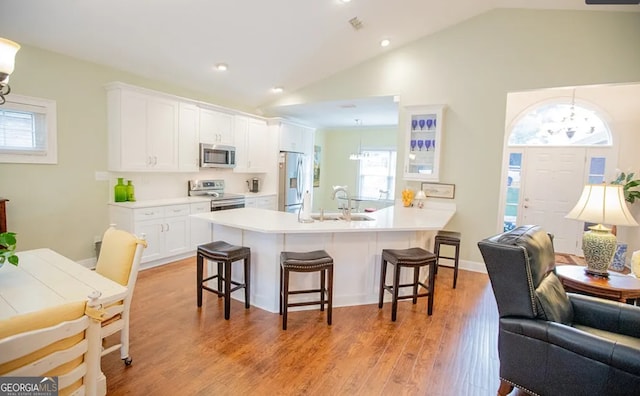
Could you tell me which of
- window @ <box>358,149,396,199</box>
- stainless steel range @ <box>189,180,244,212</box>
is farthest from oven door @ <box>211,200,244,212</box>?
window @ <box>358,149,396,199</box>

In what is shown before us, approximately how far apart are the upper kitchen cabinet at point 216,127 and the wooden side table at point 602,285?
195 inches

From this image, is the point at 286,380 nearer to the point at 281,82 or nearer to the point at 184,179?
the point at 184,179

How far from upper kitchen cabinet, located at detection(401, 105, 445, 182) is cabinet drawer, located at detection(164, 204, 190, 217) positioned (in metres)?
3.35

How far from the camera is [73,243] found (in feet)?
13.4

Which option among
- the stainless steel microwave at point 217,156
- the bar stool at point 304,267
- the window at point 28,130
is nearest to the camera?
the bar stool at point 304,267

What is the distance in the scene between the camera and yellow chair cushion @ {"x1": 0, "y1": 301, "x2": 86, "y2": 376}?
0.99 meters

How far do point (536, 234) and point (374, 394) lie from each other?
1.53 m

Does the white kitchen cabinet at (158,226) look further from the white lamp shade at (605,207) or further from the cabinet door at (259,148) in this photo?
the white lamp shade at (605,207)

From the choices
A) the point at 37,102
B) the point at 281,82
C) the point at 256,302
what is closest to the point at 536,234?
the point at 256,302

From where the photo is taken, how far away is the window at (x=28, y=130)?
11.4 ft

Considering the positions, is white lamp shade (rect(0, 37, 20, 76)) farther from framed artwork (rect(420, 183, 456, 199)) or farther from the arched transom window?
the arched transom window

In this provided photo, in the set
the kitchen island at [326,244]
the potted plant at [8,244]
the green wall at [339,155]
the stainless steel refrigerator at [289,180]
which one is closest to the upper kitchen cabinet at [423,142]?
the kitchen island at [326,244]

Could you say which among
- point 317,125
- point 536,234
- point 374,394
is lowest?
point 374,394

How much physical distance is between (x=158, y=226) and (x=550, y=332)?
172 inches
